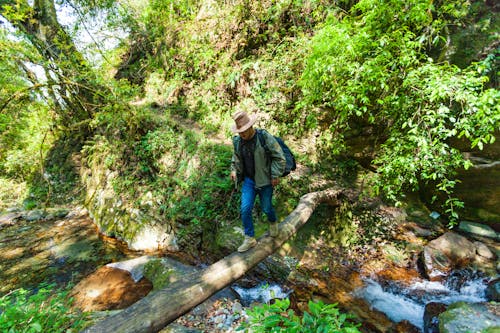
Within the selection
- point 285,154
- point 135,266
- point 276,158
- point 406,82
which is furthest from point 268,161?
point 135,266

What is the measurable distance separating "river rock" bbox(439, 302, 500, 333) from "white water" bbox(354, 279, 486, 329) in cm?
54

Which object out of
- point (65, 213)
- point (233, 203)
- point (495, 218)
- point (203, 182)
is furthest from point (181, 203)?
point (495, 218)

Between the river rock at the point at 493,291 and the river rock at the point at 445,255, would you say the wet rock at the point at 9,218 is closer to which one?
the river rock at the point at 445,255

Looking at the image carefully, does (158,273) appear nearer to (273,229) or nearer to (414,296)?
(273,229)

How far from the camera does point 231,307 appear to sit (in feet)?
14.6

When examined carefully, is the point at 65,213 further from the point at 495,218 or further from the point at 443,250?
the point at 495,218

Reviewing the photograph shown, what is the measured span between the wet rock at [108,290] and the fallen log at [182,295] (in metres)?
2.55

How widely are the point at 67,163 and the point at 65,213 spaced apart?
3.61m

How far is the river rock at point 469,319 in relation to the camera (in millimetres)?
3648

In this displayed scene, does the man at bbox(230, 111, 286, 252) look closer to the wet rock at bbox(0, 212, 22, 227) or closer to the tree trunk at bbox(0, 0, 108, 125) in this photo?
the tree trunk at bbox(0, 0, 108, 125)

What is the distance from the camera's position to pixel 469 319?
Answer: 3.80 meters

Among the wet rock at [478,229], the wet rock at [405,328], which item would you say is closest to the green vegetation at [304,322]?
the wet rock at [405,328]

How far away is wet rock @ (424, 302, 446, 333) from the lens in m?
4.11

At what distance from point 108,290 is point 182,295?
3412 millimetres
